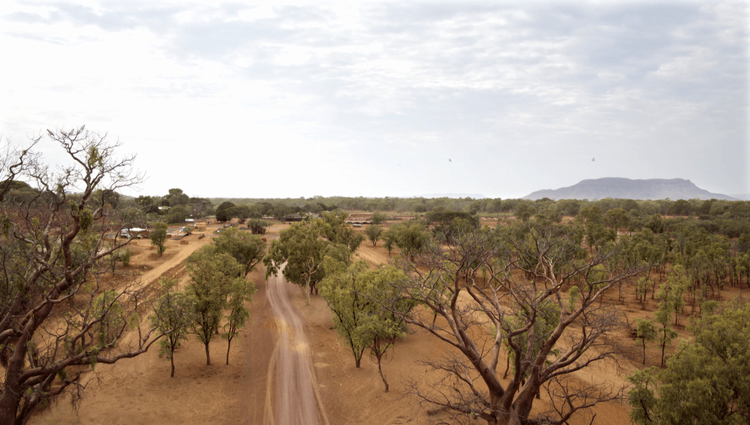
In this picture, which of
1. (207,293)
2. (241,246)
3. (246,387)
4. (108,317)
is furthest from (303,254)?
(108,317)

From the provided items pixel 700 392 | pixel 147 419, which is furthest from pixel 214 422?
pixel 700 392

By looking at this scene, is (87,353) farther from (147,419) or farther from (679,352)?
(679,352)

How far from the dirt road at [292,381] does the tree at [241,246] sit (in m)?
9.60

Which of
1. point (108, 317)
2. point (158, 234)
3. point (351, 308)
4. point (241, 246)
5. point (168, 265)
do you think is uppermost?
point (158, 234)

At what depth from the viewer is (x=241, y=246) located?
Answer: 41.1 m

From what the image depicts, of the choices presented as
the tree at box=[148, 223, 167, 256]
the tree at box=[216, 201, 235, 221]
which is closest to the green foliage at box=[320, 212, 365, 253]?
the tree at box=[148, 223, 167, 256]

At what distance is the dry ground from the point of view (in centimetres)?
1867

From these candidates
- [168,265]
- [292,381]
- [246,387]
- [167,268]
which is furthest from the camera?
[168,265]

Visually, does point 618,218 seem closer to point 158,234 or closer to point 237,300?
point 237,300

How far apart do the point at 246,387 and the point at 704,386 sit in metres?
22.7

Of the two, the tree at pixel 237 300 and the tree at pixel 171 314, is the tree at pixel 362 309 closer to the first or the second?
the tree at pixel 237 300

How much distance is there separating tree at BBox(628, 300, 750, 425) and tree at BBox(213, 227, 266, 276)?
122 ft

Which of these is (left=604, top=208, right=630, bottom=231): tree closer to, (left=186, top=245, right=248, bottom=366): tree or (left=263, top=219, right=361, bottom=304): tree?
(left=263, top=219, right=361, bottom=304): tree

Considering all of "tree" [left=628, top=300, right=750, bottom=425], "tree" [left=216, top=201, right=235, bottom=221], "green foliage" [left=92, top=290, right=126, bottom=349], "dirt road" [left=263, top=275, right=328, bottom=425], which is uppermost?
"tree" [left=216, top=201, right=235, bottom=221]
